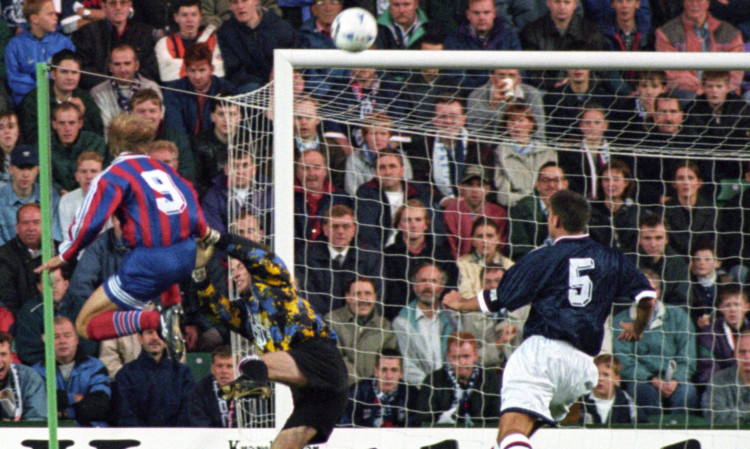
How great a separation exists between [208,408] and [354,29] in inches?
116

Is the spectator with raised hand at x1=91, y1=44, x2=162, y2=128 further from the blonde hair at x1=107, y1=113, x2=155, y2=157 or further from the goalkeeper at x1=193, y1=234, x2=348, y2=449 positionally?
the goalkeeper at x1=193, y1=234, x2=348, y2=449

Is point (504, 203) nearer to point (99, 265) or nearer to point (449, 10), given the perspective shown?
point (449, 10)

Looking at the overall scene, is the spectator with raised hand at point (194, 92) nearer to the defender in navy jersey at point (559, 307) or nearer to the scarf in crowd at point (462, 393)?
the scarf in crowd at point (462, 393)

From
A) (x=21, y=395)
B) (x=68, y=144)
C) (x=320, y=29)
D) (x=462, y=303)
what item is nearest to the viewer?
(x=462, y=303)

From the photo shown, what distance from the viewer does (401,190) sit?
29.6 ft

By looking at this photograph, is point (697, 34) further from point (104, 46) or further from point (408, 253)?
point (104, 46)

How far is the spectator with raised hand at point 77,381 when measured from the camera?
8.27 metres

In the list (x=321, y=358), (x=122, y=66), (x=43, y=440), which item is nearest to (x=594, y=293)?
(x=321, y=358)

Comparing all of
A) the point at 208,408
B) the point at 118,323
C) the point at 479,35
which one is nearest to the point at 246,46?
the point at 479,35

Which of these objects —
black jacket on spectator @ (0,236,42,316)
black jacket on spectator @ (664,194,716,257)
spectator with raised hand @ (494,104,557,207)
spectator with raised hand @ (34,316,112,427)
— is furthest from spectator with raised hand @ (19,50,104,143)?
black jacket on spectator @ (664,194,716,257)

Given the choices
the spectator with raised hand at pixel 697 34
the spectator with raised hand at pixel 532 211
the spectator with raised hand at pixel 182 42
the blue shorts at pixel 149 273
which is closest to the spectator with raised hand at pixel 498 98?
the spectator with raised hand at pixel 532 211

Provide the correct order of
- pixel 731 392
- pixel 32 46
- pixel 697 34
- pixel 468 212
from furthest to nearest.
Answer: pixel 697 34
pixel 32 46
pixel 468 212
pixel 731 392

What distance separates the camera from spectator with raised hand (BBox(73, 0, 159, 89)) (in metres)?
9.32

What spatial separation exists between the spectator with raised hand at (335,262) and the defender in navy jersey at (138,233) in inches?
78.8
